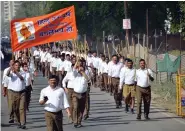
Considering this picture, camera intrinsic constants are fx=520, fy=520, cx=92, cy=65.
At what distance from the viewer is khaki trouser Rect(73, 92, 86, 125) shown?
1270 centimetres

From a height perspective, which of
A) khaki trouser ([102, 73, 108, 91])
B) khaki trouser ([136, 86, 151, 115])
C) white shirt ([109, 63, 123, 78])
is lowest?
khaki trouser ([136, 86, 151, 115])

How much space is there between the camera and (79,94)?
12.8m

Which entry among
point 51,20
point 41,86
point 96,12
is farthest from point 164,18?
point 51,20

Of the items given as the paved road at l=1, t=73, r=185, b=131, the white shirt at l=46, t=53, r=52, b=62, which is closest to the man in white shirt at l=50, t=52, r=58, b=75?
the white shirt at l=46, t=53, r=52, b=62

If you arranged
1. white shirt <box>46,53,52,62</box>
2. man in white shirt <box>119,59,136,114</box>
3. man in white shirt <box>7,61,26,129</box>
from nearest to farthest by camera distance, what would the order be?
man in white shirt <box>7,61,26,129</box> < man in white shirt <box>119,59,136,114</box> < white shirt <box>46,53,52,62</box>

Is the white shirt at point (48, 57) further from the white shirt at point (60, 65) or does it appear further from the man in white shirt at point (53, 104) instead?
the man in white shirt at point (53, 104)

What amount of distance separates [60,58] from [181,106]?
7741 mm

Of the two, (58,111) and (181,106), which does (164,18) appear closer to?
(181,106)

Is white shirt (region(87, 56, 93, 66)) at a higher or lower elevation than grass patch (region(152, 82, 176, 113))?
higher

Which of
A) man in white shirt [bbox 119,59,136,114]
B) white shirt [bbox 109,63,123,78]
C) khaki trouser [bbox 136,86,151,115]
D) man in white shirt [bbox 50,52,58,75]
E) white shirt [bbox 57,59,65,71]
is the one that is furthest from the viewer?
man in white shirt [bbox 50,52,58,75]

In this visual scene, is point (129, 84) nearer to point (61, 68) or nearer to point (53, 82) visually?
point (53, 82)

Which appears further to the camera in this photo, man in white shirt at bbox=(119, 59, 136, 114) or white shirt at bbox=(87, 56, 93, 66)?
white shirt at bbox=(87, 56, 93, 66)

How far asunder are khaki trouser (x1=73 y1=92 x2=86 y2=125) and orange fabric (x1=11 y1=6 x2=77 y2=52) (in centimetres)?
173

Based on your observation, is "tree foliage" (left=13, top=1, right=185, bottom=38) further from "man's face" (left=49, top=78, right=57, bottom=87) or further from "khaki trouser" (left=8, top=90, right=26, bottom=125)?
"man's face" (left=49, top=78, right=57, bottom=87)
